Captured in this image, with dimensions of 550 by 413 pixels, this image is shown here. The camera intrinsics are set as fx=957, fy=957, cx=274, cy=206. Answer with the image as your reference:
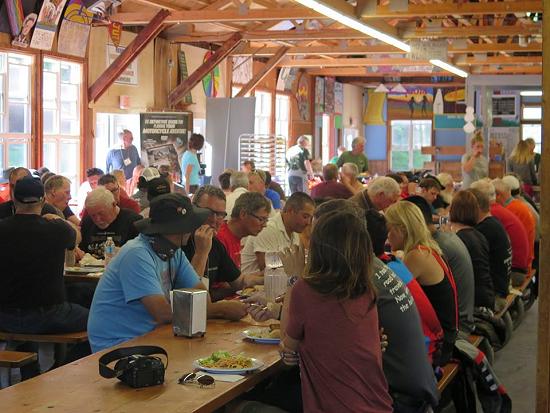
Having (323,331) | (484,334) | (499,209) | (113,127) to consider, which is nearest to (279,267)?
(323,331)

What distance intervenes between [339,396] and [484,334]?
3.48 metres

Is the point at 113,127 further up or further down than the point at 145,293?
further up

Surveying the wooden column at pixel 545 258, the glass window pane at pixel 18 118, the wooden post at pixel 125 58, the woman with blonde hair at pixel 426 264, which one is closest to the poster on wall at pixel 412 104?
the wooden post at pixel 125 58

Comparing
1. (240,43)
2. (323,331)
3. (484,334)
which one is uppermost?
(240,43)

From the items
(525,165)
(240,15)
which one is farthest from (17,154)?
(525,165)

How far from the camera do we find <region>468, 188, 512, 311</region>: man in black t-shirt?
716 centimetres

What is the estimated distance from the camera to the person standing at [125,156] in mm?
12914

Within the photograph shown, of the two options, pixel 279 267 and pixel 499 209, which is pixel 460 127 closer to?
pixel 499 209

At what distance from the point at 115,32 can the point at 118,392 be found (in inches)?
414

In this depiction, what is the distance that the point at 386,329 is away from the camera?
3.74 m

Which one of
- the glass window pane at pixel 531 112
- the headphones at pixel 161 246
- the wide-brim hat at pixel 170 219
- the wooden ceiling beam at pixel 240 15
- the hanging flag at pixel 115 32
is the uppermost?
the wooden ceiling beam at pixel 240 15

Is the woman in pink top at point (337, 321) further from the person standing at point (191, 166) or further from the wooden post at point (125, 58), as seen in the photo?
the person standing at point (191, 166)

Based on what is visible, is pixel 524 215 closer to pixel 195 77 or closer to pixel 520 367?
pixel 520 367

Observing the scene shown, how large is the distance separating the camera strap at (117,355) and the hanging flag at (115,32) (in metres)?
10.1
